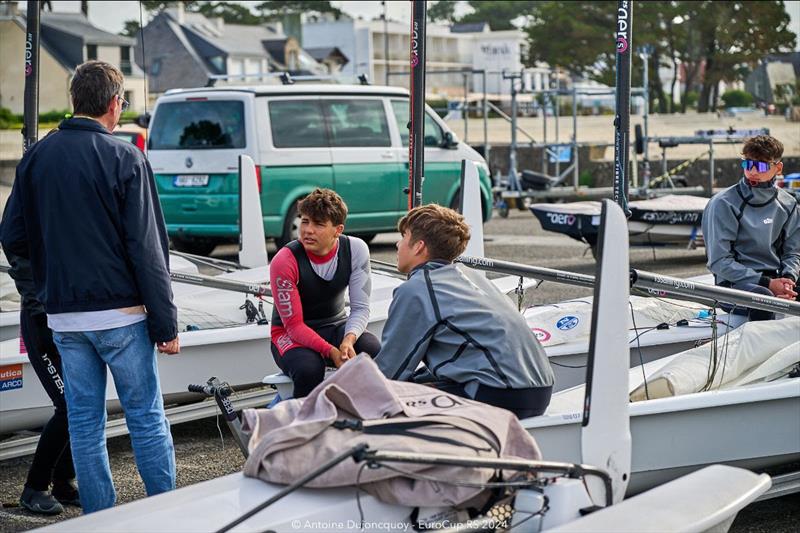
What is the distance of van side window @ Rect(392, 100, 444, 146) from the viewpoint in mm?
14242

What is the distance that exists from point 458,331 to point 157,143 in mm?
10417

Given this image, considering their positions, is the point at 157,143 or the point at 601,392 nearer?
the point at 601,392

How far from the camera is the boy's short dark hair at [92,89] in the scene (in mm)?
4363

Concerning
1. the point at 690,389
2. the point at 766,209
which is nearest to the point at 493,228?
the point at 766,209

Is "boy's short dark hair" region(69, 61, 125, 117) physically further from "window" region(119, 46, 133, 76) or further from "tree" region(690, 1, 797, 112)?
"window" region(119, 46, 133, 76)

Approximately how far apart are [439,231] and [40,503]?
2.30m

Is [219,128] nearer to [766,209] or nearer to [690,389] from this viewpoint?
[766,209]

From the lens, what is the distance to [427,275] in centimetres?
432

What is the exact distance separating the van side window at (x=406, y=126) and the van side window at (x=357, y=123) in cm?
18

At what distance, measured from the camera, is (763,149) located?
6570mm

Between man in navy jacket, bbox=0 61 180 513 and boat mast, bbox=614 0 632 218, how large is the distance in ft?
12.6

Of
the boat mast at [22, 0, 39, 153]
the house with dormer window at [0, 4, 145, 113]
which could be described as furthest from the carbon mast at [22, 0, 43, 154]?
the house with dormer window at [0, 4, 145, 113]

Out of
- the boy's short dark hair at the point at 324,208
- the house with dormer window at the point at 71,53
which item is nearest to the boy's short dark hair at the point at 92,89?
the boy's short dark hair at the point at 324,208

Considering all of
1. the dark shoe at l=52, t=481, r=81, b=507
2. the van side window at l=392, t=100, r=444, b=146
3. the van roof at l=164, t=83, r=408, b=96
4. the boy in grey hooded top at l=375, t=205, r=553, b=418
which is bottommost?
the dark shoe at l=52, t=481, r=81, b=507
